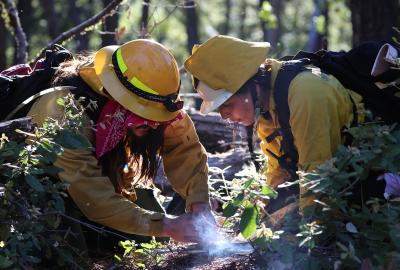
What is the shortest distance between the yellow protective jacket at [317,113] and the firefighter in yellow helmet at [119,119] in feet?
2.38

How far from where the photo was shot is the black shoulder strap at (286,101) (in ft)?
13.8

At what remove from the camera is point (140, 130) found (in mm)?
4266

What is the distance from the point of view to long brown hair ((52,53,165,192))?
4.29 meters

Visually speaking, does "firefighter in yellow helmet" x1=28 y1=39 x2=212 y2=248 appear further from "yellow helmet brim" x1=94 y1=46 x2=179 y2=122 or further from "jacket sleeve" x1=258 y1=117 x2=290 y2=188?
"jacket sleeve" x1=258 y1=117 x2=290 y2=188

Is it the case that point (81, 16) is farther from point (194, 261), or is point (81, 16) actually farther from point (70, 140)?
point (70, 140)

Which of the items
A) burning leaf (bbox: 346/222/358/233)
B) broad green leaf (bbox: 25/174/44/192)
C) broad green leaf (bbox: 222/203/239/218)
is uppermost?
broad green leaf (bbox: 25/174/44/192)

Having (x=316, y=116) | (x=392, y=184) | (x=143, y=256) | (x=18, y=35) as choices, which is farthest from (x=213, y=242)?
(x=18, y=35)

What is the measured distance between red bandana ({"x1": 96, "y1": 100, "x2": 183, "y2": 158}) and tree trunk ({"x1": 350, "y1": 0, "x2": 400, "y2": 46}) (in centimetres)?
485

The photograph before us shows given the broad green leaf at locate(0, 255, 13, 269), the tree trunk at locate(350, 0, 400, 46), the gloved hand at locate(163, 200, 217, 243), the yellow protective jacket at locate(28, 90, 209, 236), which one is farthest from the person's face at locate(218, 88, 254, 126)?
the tree trunk at locate(350, 0, 400, 46)

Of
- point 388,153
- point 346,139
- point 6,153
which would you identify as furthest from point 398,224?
point 6,153

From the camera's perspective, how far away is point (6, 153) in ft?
11.3

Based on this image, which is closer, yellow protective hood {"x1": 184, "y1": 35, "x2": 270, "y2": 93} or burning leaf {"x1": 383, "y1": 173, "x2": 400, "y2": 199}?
burning leaf {"x1": 383, "y1": 173, "x2": 400, "y2": 199}

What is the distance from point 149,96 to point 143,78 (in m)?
0.11

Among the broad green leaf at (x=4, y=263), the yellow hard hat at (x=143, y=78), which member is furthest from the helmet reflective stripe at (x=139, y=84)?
the broad green leaf at (x=4, y=263)
